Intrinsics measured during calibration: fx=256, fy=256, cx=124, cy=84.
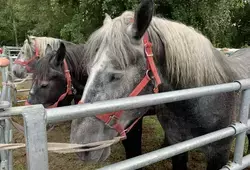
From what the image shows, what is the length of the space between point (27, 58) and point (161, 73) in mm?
4185

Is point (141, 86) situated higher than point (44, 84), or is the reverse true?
point (141, 86)

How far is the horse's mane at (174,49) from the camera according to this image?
1.77 meters

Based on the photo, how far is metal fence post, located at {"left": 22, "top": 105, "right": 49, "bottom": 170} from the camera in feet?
2.95

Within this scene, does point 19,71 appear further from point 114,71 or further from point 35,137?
point 35,137

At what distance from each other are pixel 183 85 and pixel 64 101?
78.5 inches

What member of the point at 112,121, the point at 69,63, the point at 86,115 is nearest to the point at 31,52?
the point at 69,63

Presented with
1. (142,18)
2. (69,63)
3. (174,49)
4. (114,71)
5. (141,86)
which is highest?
(142,18)

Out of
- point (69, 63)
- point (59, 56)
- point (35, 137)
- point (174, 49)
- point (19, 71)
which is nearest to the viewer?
point (35, 137)

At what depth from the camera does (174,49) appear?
1.95m

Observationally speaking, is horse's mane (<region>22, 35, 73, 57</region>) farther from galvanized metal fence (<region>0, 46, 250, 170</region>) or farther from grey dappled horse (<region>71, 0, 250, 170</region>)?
galvanized metal fence (<region>0, 46, 250, 170</region>)

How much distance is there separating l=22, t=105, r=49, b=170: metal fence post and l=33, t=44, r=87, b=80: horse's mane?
2.18m

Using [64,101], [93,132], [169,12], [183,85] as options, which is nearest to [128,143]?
[64,101]

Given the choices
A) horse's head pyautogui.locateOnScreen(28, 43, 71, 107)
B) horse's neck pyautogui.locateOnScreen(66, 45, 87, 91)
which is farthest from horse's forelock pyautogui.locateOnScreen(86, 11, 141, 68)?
horse's neck pyautogui.locateOnScreen(66, 45, 87, 91)

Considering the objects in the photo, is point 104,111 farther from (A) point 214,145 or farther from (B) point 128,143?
(B) point 128,143
